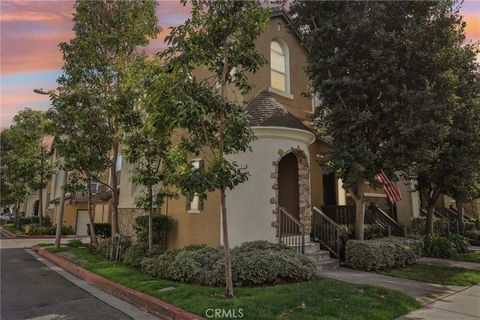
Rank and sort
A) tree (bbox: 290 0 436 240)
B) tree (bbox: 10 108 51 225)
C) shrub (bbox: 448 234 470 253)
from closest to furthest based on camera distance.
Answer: tree (bbox: 290 0 436 240) → shrub (bbox: 448 234 470 253) → tree (bbox: 10 108 51 225)

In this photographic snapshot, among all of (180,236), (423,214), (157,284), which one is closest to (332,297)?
(157,284)

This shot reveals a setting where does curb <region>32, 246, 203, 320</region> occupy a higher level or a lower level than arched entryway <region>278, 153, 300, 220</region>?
lower

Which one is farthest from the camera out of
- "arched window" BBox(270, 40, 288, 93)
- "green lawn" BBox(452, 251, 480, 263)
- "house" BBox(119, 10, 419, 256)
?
"arched window" BBox(270, 40, 288, 93)

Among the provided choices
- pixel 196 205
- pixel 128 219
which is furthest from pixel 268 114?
pixel 128 219

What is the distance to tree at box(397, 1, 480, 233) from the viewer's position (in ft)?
34.2

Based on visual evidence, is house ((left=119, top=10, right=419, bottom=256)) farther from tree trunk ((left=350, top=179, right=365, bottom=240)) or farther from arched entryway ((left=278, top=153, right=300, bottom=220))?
tree trunk ((left=350, top=179, right=365, bottom=240))

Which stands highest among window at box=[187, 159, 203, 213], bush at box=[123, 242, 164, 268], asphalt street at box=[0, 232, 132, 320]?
window at box=[187, 159, 203, 213]

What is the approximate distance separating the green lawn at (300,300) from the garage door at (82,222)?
1066 inches

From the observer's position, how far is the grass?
30.9 feet

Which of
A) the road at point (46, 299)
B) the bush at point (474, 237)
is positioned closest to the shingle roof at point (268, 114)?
the road at point (46, 299)

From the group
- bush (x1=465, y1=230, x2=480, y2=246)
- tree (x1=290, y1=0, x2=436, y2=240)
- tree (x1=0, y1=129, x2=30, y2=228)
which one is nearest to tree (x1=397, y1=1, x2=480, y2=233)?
tree (x1=290, y1=0, x2=436, y2=240)

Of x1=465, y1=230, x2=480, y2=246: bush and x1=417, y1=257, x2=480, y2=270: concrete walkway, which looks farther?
x1=465, y1=230, x2=480, y2=246: bush

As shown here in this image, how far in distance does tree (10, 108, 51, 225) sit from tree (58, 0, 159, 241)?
48.5 ft

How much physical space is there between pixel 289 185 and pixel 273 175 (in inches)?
A: 96.0
